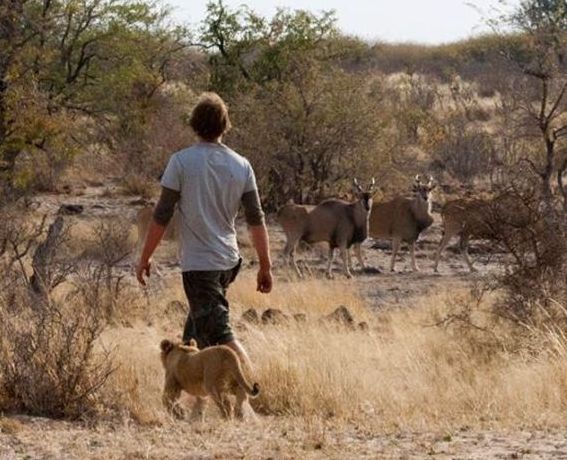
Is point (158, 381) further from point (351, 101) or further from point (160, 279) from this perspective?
point (351, 101)

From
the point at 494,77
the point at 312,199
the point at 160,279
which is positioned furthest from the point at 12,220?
the point at 494,77

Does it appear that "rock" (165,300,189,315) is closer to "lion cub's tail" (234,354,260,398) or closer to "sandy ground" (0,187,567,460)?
"sandy ground" (0,187,567,460)

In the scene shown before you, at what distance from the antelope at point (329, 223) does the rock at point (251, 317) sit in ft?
27.8

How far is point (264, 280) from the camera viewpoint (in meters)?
8.63

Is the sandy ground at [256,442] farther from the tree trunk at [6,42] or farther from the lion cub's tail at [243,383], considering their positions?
the tree trunk at [6,42]

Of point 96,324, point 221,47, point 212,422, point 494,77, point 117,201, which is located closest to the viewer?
point 212,422

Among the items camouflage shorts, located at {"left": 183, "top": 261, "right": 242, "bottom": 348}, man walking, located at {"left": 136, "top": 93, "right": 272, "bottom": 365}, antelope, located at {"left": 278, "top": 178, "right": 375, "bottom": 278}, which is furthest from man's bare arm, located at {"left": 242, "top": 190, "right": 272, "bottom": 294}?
antelope, located at {"left": 278, "top": 178, "right": 375, "bottom": 278}

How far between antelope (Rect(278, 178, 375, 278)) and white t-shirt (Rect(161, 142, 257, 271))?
1451 cm

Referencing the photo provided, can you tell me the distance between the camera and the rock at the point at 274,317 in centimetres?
1370

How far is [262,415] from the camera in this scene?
9172 millimetres

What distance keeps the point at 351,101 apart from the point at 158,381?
18407 millimetres

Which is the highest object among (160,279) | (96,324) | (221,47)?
(221,47)

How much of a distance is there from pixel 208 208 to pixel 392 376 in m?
2.85

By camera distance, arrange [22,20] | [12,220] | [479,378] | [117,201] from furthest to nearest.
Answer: [117,201] → [22,20] → [12,220] → [479,378]
